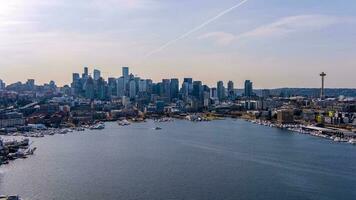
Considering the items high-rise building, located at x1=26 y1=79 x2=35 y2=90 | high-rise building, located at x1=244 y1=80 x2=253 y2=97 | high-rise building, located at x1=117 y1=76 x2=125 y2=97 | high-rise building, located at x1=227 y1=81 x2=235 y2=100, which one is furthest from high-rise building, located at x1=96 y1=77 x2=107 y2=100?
high-rise building, located at x1=244 y1=80 x2=253 y2=97

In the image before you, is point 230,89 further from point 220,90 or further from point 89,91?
point 89,91

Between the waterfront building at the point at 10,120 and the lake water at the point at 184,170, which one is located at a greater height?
the waterfront building at the point at 10,120

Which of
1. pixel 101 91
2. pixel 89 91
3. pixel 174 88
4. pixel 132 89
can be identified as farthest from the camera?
pixel 174 88

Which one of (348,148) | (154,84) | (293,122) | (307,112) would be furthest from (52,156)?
(154,84)

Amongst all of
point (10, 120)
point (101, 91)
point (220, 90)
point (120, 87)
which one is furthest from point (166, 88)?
point (10, 120)

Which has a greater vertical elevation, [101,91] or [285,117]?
[101,91]

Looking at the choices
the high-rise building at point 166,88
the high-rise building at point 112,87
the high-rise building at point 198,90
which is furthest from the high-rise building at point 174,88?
the high-rise building at point 112,87

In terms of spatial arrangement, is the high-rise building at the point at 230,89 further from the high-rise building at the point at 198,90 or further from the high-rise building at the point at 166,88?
the high-rise building at the point at 166,88

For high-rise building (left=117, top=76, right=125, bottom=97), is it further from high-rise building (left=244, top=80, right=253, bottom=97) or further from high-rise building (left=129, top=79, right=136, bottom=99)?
high-rise building (left=244, top=80, right=253, bottom=97)
